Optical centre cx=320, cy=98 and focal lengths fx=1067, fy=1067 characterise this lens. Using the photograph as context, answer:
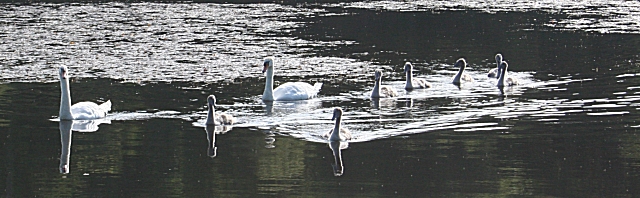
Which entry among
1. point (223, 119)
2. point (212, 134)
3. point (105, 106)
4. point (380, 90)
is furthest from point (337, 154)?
point (380, 90)

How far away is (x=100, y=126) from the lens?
18844 millimetres

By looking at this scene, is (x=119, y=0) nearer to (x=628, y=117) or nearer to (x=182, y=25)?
(x=182, y=25)

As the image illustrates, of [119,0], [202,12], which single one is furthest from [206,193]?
[119,0]

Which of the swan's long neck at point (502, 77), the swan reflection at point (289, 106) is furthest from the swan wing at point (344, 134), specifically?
the swan's long neck at point (502, 77)

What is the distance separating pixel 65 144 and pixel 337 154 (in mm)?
4445

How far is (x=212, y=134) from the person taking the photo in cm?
1792

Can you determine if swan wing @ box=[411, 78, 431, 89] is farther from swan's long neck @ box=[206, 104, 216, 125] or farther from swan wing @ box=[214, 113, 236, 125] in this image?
swan's long neck @ box=[206, 104, 216, 125]

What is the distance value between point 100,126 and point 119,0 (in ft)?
130

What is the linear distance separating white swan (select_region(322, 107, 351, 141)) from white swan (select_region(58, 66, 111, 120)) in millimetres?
4651

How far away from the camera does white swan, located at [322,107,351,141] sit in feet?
55.5

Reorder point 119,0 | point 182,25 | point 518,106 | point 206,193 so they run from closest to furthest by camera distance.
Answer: point 206,193
point 518,106
point 182,25
point 119,0

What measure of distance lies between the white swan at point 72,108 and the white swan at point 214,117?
2.22 metres

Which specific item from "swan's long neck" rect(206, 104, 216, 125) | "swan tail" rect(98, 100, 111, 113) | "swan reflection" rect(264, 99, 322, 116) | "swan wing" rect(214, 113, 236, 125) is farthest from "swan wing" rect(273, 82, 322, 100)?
"swan tail" rect(98, 100, 111, 113)

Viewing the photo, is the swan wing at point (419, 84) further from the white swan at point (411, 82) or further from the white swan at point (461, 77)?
the white swan at point (461, 77)
